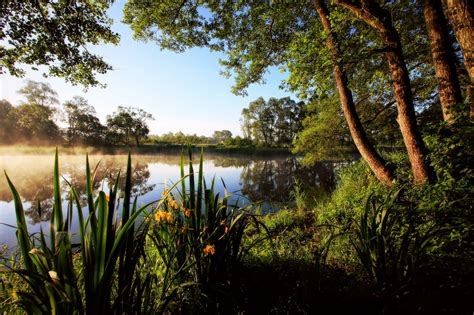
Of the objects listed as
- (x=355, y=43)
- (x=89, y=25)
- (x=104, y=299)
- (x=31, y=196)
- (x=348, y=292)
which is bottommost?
(x=31, y=196)

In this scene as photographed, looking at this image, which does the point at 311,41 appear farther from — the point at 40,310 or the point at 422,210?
the point at 40,310

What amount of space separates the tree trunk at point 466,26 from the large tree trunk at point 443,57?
0.41 m

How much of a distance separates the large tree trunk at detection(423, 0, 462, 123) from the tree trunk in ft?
1.34

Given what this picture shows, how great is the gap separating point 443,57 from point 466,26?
582 millimetres

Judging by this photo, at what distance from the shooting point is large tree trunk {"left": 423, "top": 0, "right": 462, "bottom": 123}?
294cm

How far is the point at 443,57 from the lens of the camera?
301cm

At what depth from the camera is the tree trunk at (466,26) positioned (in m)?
2.47

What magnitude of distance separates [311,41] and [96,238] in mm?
3986

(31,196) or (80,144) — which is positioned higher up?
(80,144)

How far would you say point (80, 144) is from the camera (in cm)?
4144

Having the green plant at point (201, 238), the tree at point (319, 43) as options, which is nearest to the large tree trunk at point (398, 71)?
the tree at point (319, 43)

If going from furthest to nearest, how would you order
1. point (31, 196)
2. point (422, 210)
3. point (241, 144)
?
point (241, 144) < point (31, 196) < point (422, 210)

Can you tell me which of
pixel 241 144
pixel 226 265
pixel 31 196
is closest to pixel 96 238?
pixel 226 265

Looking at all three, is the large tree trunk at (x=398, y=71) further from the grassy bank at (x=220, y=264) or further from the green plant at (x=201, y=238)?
the green plant at (x=201, y=238)
